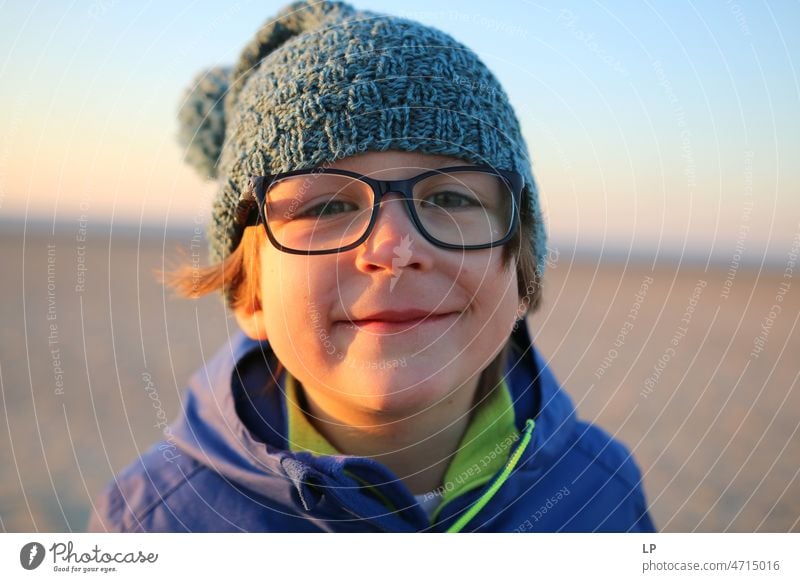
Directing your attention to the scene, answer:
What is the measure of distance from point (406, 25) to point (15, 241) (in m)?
9.76

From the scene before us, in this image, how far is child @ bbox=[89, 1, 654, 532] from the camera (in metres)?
0.82

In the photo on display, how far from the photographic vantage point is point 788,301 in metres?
5.07

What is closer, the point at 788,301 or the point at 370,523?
the point at 370,523

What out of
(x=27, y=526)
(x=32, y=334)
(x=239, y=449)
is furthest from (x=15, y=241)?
(x=239, y=449)

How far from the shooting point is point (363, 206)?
818mm

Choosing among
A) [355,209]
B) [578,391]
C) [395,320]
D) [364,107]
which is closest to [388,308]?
[395,320]

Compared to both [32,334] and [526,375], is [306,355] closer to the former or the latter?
[526,375]

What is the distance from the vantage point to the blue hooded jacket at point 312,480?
2.88 feet

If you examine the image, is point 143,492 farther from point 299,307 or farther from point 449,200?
point 449,200

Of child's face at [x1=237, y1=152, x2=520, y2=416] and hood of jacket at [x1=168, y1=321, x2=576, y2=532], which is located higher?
child's face at [x1=237, y1=152, x2=520, y2=416]

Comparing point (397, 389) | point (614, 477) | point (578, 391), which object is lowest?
point (578, 391)

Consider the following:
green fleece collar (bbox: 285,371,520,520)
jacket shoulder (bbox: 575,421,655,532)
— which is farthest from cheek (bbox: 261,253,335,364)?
jacket shoulder (bbox: 575,421,655,532)

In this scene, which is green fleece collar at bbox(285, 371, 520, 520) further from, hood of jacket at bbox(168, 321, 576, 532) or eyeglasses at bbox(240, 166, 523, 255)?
eyeglasses at bbox(240, 166, 523, 255)

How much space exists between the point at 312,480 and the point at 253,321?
9.6 inches
